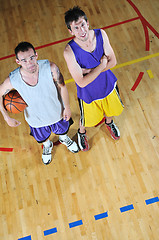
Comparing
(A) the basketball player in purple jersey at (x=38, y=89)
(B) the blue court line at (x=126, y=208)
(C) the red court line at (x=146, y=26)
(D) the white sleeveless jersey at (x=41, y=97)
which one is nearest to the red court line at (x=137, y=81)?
(C) the red court line at (x=146, y=26)

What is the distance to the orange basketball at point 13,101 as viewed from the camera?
8.61 feet

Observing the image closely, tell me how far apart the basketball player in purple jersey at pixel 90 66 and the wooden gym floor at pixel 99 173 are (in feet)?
2.33

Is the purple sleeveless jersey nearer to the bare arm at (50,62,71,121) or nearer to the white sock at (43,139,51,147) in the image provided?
the bare arm at (50,62,71,121)

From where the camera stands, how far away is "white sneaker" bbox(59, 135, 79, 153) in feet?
11.5

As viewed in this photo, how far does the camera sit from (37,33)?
15.6 ft

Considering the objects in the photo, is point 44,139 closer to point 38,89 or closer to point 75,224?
point 38,89

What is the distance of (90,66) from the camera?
2.53 metres

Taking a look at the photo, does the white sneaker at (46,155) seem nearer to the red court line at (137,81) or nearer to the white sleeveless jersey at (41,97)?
the white sleeveless jersey at (41,97)

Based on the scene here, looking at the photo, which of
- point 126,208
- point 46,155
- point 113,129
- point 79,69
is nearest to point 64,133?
point 46,155

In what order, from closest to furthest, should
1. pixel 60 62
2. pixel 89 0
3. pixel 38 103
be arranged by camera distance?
pixel 38 103 → pixel 60 62 → pixel 89 0

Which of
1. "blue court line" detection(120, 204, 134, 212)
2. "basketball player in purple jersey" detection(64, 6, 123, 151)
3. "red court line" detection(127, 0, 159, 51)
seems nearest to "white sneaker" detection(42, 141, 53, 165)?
"basketball player in purple jersey" detection(64, 6, 123, 151)

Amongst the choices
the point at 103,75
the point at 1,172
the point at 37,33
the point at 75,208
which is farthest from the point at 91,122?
the point at 37,33

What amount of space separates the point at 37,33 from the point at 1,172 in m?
2.61

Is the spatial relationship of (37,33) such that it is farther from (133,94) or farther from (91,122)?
(91,122)
